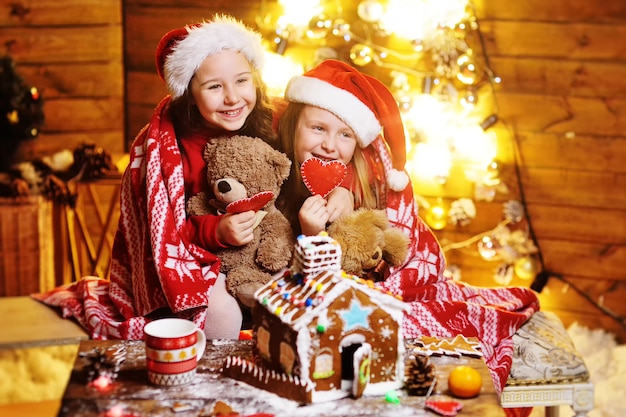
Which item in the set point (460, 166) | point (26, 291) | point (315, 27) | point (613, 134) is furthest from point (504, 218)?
point (26, 291)

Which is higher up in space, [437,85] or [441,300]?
[437,85]

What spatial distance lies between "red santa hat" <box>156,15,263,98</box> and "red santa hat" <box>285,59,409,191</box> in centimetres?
16

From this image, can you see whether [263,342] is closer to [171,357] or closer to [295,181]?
[171,357]

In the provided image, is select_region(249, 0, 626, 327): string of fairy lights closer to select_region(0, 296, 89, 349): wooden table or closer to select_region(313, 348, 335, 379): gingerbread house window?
select_region(0, 296, 89, 349): wooden table

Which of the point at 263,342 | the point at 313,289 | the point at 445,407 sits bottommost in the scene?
the point at 445,407

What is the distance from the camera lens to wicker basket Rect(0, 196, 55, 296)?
2707 millimetres

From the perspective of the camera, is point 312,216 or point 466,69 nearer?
point 312,216

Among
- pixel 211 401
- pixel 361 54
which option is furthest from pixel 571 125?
pixel 211 401

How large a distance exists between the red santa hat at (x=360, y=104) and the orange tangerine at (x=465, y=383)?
71 centimetres

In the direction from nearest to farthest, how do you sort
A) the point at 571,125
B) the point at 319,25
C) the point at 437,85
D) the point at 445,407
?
the point at 445,407 → the point at 319,25 → the point at 437,85 → the point at 571,125

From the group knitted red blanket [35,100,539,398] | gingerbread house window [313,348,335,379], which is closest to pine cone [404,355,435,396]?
gingerbread house window [313,348,335,379]

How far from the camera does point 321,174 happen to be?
1.95 metres

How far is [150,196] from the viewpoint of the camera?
6.23 ft

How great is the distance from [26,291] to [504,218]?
1.73m
